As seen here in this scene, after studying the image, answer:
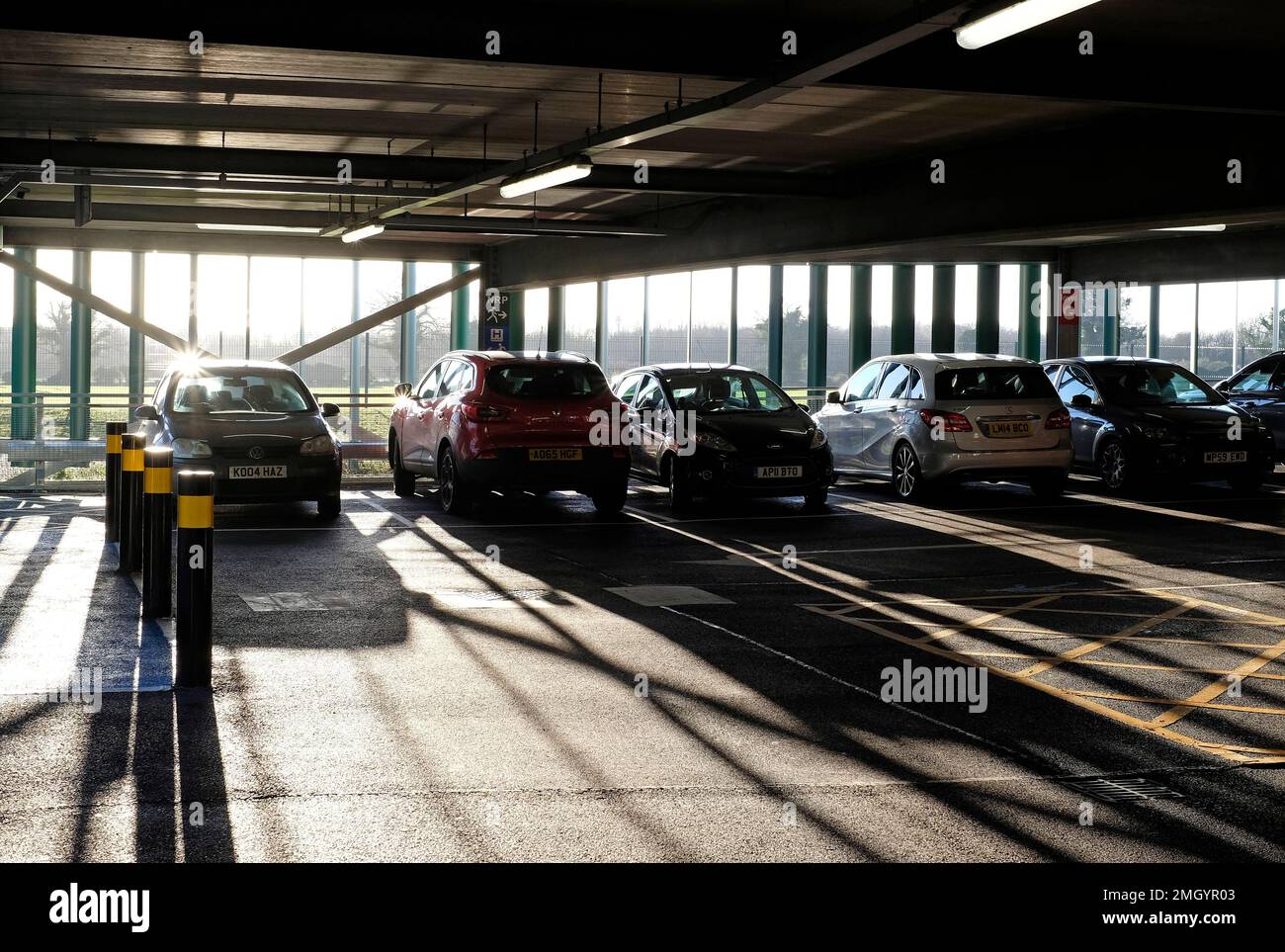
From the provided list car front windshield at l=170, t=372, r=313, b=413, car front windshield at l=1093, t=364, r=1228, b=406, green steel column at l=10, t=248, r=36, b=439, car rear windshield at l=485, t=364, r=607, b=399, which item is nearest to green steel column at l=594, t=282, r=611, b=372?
green steel column at l=10, t=248, r=36, b=439

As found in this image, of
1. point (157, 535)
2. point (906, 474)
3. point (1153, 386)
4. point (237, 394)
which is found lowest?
point (157, 535)

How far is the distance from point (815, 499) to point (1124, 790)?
10.3 metres

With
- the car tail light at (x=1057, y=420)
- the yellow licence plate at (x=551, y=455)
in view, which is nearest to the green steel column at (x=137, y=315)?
the yellow licence plate at (x=551, y=455)

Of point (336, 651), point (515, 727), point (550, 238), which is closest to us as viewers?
point (515, 727)

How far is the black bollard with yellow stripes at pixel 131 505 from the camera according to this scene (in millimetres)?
10867

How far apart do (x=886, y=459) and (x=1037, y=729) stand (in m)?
10.9

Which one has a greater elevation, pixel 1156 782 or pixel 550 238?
pixel 550 238

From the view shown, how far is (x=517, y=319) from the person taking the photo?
3108 cm

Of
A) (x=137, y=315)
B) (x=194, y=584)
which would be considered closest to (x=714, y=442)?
(x=194, y=584)

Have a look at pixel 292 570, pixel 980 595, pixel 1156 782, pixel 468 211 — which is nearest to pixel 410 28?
pixel 292 570

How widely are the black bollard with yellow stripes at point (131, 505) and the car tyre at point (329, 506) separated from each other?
371 cm

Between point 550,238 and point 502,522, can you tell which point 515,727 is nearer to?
point 502,522

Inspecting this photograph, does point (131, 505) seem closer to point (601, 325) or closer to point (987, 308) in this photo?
point (601, 325)

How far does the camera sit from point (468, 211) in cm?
2441
